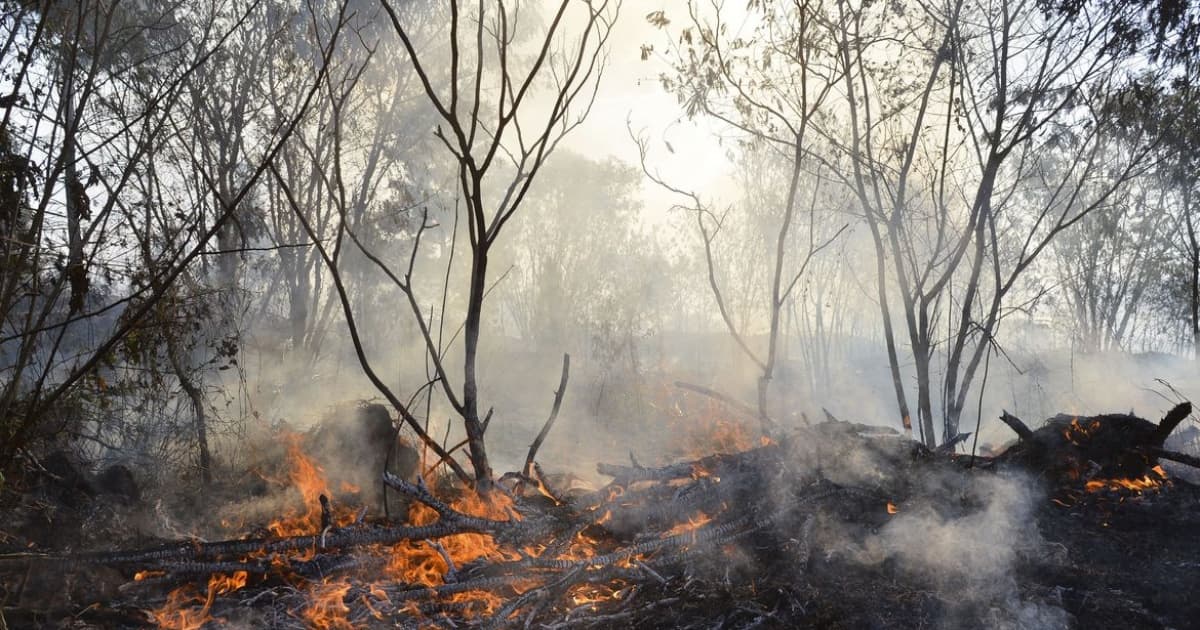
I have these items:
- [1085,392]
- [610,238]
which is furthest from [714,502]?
[610,238]

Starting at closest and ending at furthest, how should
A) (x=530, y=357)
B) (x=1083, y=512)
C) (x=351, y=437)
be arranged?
(x=1083, y=512) → (x=351, y=437) → (x=530, y=357)

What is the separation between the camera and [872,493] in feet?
13.8

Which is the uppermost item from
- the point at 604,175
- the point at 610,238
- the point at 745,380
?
the point at 604,175

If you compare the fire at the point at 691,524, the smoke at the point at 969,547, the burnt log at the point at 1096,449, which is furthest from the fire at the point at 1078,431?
the fire at the point at 691,524

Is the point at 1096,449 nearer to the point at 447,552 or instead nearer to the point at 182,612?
the point at 447,552

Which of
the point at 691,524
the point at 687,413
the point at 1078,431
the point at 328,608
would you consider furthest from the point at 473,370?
the point at 687,413

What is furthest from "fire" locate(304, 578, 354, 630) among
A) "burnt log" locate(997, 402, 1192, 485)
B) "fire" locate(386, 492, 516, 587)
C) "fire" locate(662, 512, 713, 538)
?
"burnt log" locate(997, 402, 1192, 485)

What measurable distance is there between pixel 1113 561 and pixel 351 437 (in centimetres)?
537

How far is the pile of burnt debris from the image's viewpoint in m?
3.21

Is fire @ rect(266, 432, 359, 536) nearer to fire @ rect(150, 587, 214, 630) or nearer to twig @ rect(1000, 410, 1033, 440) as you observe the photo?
fire @ rect(150, 587, 214, 630)

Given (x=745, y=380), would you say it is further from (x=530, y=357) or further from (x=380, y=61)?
(x=380, y=61)

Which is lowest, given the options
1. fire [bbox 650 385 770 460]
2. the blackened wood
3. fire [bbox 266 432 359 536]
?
fire [bbox 650 385 770 460]

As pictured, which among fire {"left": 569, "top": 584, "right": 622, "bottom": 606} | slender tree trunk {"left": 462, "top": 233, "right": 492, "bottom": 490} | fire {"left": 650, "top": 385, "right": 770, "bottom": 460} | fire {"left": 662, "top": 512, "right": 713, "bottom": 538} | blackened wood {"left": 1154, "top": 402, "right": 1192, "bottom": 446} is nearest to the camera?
slender tree trunk {"left": 462, "top": 233, "right": 492, "bottom": 490}

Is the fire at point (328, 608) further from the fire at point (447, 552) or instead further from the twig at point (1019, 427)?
the twig at point (1019, 427)
